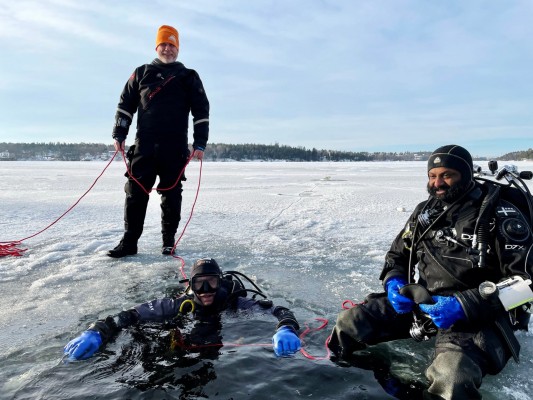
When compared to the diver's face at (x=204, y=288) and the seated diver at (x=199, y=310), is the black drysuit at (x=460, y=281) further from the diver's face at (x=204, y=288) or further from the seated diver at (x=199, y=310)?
the diver's face at (x=204, y=288)

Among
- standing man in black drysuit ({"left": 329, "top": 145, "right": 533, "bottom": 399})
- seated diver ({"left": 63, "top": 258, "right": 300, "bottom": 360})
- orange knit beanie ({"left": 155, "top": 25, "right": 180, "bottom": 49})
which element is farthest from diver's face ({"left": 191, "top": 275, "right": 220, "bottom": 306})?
orange knit beanie ({"left": 155, "top": 25, "right": 180, "bottom": 49})

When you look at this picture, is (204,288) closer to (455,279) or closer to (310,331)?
(310,331)

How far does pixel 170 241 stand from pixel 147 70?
2.19 meters

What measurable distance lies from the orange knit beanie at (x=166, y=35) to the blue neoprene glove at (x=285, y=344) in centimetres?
387

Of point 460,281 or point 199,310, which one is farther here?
point 199,310

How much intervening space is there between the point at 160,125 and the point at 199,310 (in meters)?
2.60

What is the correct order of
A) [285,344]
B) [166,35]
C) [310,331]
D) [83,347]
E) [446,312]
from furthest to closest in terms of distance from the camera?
→ [166,35]
[310,331]
[285,344]
[83,347]
[446,312]

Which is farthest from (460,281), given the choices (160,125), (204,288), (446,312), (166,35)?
(166,35)

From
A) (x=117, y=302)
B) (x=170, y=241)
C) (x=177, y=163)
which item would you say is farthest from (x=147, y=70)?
(x=117, y=302)

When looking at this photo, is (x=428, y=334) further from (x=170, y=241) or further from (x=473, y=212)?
(x=170, y=241)

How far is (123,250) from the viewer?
5047mm

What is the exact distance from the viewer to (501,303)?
224cm

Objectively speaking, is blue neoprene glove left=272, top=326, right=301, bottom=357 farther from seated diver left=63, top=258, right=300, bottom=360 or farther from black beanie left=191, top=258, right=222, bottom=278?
black beanie left=191, top=258, right=222, bottom=278

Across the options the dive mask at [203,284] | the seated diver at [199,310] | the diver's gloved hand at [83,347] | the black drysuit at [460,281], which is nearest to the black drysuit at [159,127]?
the seated diver at [199,310]
